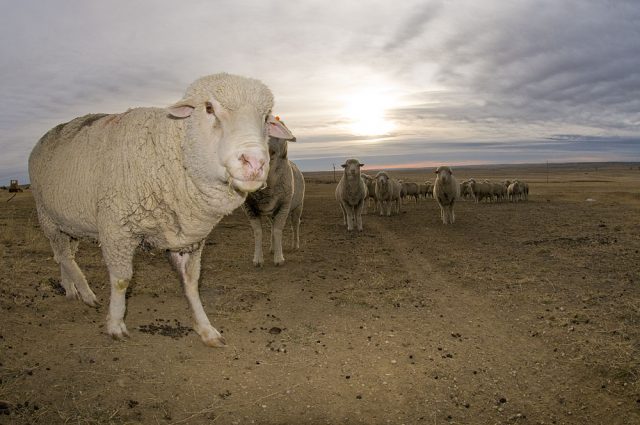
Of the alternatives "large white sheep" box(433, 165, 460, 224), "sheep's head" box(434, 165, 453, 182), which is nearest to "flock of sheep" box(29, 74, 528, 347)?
"large white sheep" box(433, 165, 460, 224)

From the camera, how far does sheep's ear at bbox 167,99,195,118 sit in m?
4.12

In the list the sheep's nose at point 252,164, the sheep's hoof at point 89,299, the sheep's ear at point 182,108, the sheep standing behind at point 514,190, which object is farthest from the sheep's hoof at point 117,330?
the sheep standing behind at point 514,190

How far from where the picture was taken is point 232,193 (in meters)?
4.38

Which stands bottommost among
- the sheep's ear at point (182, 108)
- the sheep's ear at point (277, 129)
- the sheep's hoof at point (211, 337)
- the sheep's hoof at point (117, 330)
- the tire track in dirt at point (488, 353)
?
the tire track in dirt at point (488, 353)

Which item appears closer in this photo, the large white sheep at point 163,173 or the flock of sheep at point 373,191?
the large white sheep at point 163,173

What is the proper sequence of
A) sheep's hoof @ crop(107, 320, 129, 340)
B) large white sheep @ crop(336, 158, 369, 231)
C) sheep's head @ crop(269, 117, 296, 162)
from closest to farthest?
sheep's hoof @ crop(107, 320, 129, 340), sheep's head @ crop(269, 117, 296, 162), large white sheep @ crop(336, 158, 369, 231)

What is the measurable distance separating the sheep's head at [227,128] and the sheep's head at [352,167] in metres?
11.0

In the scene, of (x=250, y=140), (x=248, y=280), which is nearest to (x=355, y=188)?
(x=248, y=280)

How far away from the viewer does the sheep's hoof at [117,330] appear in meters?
4.98

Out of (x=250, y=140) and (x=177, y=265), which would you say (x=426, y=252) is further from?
(x=250, y=140)

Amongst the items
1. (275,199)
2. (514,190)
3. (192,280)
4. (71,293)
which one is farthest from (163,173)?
(514,190)

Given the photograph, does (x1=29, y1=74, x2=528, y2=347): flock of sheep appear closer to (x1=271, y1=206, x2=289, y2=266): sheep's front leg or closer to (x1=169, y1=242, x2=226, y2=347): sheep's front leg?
(x1=169, y1=242, x2=226, y2=347): sheep's front leg

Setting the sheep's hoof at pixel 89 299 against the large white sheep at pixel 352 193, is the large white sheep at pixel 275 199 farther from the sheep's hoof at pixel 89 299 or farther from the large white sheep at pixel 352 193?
the large white sheep at pixel 352 193

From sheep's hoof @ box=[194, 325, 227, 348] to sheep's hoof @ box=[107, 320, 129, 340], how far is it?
0.82m
